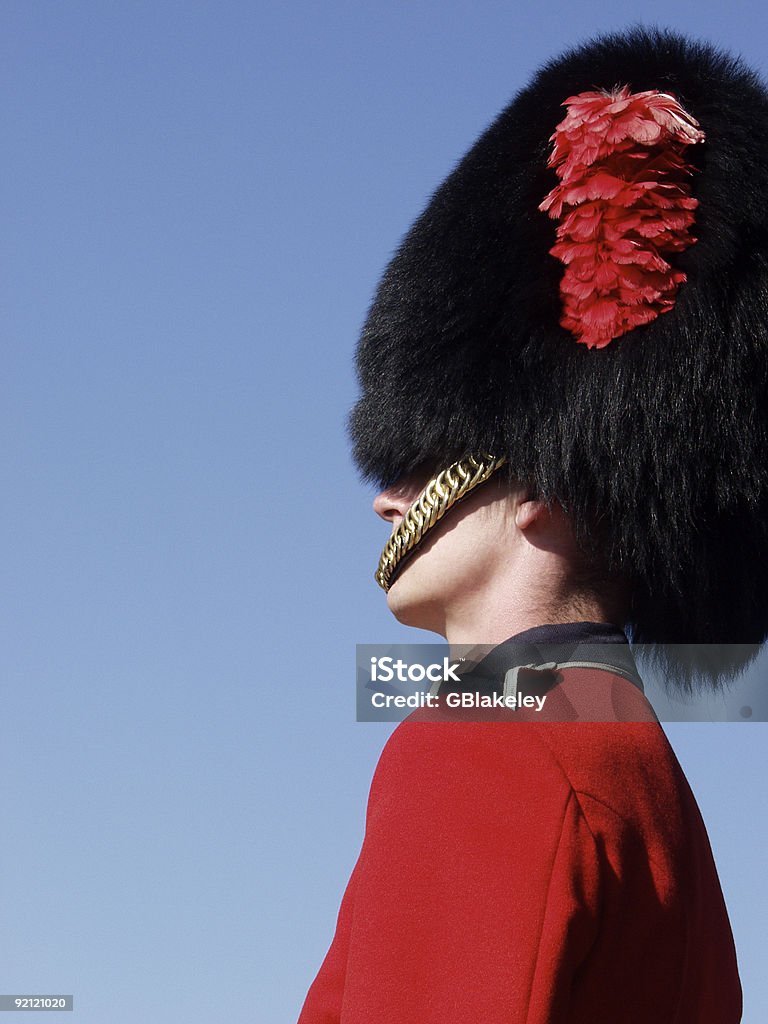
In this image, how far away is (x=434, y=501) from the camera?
327cm

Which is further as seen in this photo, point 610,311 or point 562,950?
point 610,311

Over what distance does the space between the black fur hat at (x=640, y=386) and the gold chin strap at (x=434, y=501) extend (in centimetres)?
5

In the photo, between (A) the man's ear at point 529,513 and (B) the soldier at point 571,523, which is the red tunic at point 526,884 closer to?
(B) the soldier at point 571,523

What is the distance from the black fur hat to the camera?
3.30 metres

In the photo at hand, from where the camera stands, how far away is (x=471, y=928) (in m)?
2.56

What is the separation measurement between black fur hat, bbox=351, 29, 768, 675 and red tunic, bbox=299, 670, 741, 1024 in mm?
565

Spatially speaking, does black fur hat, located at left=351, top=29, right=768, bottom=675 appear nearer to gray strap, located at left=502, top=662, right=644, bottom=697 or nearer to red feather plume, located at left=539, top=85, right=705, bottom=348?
red feather plume, located at left=539, top=85, right=705, bottom=348

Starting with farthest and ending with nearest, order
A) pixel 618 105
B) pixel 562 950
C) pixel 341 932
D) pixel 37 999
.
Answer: pixel 37 999 → pixel 618 105 → pixel 341 932 → pixel 562 950

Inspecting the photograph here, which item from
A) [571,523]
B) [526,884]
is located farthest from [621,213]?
[526,884]

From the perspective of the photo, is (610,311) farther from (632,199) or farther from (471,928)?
(471,928)

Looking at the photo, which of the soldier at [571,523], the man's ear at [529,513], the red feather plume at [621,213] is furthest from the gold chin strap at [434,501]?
the red feather plume at [621,213]

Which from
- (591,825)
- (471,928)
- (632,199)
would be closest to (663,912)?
(591,825)

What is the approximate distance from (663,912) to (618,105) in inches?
75.0

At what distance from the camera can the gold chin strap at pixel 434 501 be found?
3258mm
